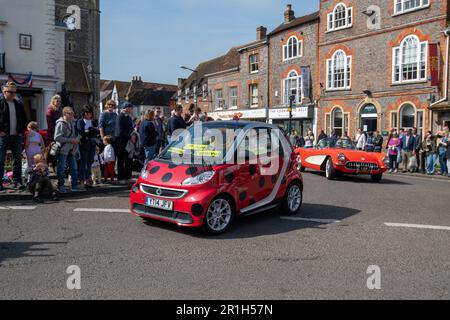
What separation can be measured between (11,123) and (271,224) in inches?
231

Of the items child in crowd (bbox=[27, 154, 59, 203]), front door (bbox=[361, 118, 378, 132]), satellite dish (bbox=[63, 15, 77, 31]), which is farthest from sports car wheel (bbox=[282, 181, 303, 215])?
satellite dish (bbox=[63, 15, 77, 31])

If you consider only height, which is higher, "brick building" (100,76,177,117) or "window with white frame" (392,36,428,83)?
"brick building" (100,76,177,117)

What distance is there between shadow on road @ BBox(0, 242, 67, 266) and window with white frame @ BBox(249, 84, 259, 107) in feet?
110

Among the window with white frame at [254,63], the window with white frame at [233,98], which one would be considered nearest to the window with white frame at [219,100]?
the window with white frame at [233,98]

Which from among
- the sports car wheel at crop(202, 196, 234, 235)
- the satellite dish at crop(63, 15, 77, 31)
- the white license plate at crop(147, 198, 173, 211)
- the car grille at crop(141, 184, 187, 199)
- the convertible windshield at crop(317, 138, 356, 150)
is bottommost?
the sports car wheel at crop(202, 196, 234, 235)

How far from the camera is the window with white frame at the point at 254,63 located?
37.2 m

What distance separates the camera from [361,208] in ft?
26.9

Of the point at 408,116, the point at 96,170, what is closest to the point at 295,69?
the point at 408,116

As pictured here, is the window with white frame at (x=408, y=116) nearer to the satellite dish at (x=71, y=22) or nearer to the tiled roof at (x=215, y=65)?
the tiled roof at (x=215, y=65)

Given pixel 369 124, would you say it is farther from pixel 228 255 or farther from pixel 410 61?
pixel 228 255

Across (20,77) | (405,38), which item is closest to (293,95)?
(405,38)

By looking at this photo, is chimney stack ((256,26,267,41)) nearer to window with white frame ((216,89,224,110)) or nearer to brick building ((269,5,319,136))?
brick building ((269,5,319,136))

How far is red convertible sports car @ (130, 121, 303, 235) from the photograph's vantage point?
5715 millimetres

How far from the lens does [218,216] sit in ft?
19.4
